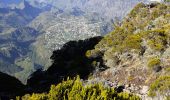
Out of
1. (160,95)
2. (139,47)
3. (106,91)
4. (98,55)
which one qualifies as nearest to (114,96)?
(106,91)

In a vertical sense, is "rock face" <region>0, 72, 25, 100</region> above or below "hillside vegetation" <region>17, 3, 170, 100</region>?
below

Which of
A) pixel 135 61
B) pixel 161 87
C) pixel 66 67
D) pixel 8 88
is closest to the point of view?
pixel 161 87

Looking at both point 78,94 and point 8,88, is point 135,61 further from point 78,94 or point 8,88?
point 78,94

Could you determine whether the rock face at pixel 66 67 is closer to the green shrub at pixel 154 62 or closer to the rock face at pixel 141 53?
the rock face at pixel 141 53

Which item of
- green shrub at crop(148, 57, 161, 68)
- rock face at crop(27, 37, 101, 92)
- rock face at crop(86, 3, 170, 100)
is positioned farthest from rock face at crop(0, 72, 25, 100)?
green shrub at crop(148, 57, 161, 68)

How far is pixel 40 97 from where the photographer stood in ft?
83.8

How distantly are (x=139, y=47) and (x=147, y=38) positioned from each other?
1578 millimetres

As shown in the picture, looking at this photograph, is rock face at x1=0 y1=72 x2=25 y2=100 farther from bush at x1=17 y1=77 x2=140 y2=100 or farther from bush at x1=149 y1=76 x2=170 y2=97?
bush at x1=17 y1=77 x2=140 y2=100

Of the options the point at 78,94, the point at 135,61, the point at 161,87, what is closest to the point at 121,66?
the point at 135,61

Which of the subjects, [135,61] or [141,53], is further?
[141,53]

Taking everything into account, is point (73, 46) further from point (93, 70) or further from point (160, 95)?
point (160, 95)

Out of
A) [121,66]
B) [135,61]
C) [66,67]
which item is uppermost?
[135,61]

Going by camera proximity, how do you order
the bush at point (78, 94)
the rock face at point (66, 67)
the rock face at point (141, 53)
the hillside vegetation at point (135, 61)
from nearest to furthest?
the bush at point (78, 94), the hillside vegetation at point (135, 61), the rock face at point (141, 53), the rock face at point (66, 67)

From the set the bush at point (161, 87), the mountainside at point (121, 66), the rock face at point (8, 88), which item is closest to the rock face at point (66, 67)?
the mountainside at point (121, 66)
